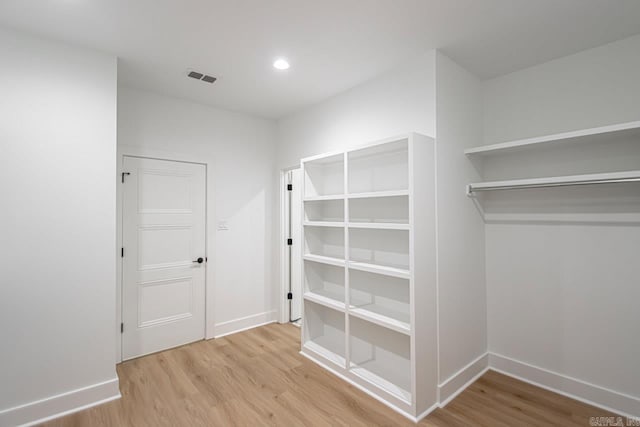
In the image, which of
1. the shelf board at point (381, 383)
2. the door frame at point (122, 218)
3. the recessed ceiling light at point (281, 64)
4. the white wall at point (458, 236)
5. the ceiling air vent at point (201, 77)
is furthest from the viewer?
the door frame at point (122, 218)

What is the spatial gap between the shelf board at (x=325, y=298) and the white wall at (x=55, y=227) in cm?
176

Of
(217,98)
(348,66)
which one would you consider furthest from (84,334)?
(348,66)

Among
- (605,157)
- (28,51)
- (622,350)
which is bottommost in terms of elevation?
(622,350)

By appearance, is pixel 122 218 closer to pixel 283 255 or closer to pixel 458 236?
pixel 283 255

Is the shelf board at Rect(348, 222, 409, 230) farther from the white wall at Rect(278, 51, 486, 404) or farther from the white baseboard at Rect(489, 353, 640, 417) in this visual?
the white baseboard at Rect(489, 353, 640, 417)

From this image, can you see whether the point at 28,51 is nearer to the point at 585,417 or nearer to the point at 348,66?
the point at 348,66

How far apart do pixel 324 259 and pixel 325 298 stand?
410mm

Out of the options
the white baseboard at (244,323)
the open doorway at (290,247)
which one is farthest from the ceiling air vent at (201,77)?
the white baseboard at (244,323)

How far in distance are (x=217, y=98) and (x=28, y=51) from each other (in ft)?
5.18

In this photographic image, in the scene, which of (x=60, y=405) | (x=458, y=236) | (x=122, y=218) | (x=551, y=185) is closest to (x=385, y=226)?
(x=458, y=236)

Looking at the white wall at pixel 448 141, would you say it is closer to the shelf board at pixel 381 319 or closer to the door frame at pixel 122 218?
the shelf board at pixel 381 319

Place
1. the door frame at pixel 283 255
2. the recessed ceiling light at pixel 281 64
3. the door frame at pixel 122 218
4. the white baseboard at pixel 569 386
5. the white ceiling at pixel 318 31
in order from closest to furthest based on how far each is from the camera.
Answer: the white ceiling at pixel 318 31
the white baseboard at pixel 569 386
the recessed ceiling light at pixel 281 64
the door frame at pixel 122 218
the door frame at pixel 283 255

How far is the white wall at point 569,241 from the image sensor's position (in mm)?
2242

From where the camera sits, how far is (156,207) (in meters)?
3.27
